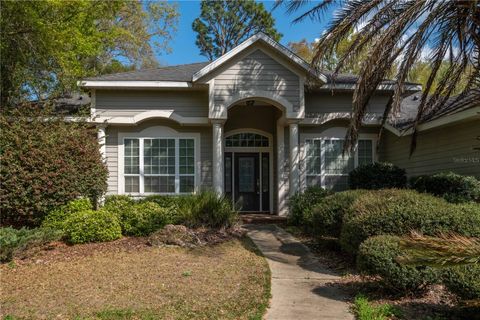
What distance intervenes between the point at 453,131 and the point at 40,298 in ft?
35.5

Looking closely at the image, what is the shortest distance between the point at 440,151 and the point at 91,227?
32.0ft

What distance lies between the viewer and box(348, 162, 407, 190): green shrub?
12.8 meters

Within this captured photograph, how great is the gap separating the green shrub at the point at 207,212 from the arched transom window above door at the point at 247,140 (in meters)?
4.40

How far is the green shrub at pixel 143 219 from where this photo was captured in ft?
34.2

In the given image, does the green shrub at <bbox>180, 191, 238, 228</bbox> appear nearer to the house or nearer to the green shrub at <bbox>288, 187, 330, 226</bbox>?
the house

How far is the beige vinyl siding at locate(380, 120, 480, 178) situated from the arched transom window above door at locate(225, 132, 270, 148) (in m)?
4.17

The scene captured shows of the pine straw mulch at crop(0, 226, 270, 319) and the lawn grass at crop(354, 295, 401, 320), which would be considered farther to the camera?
the pine straw mulch at crop(0, 226, 270, 319)

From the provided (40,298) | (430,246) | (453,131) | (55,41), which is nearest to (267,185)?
(453,131)

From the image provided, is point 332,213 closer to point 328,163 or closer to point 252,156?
point 328,163

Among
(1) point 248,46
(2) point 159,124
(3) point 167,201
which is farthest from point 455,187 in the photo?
(2) point 159,124

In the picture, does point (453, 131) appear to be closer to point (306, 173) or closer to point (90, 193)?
point (306, 173)

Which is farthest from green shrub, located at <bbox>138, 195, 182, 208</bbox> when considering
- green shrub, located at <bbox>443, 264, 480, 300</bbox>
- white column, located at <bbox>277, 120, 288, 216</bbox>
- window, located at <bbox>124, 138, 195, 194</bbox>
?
green shrub, located at <bbox>443, 264, 480, 300</bbox>

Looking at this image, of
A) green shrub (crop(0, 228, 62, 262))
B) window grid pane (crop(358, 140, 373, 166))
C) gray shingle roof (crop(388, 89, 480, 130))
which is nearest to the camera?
green shrub (crop(0, 228, 62, 262))

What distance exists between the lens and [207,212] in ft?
36.4
